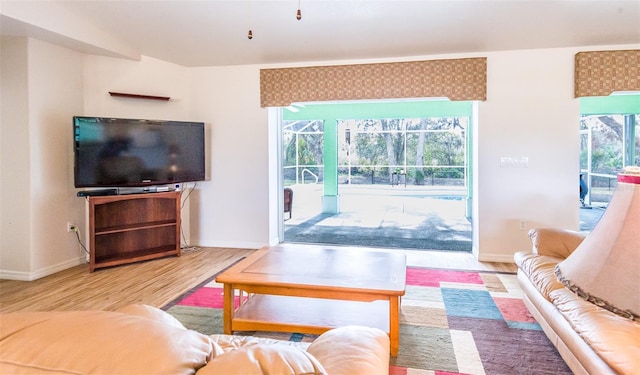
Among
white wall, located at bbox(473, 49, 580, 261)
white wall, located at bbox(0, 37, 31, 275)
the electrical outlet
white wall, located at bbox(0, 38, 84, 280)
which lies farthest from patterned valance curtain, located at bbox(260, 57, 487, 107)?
white wall, located at bbox(0, 37, 31, 275)

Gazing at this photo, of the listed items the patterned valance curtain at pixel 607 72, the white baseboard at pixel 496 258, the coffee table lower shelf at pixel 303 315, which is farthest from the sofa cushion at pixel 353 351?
the patterned valance curtain at pixel 607 72

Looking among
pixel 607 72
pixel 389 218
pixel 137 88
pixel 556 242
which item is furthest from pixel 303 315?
pixel 389 218

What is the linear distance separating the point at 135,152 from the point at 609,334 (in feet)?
14.6

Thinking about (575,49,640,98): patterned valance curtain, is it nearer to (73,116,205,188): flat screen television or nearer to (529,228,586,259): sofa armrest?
(529,228,586,259): sofa armrest

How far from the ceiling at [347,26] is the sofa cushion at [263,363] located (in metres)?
3.16

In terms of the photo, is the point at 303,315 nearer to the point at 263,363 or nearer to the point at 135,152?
the point at 263,363

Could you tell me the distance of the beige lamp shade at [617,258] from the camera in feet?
4.07

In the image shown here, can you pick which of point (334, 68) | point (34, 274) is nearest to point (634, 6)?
point (334, 68)

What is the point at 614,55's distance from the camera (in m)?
3.95

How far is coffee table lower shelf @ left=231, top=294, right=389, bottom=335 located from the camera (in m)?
2.33

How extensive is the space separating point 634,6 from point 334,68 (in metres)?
2.95

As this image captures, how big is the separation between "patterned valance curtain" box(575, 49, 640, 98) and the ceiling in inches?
5.7

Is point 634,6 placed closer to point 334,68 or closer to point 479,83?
point 479,83

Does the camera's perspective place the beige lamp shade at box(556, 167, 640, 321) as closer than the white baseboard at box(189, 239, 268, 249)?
Yes
